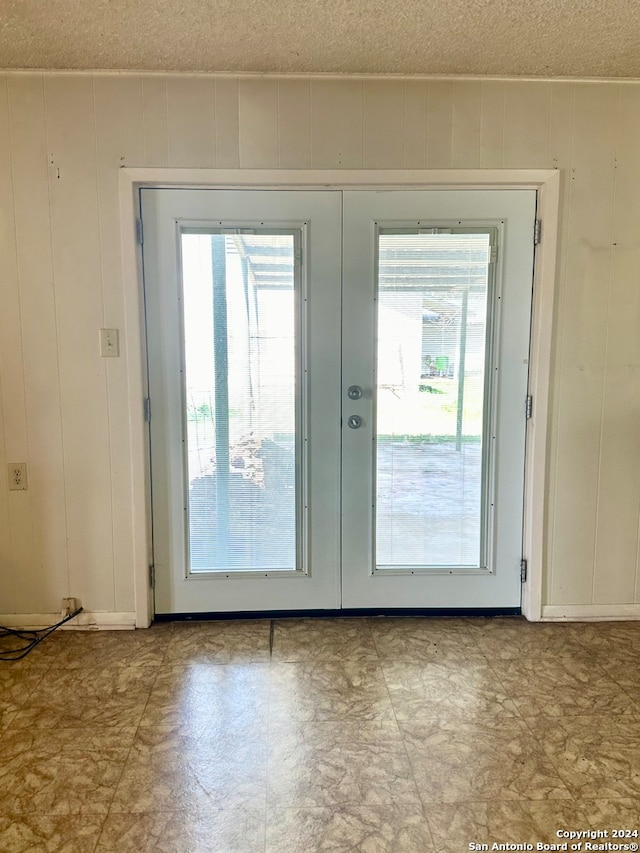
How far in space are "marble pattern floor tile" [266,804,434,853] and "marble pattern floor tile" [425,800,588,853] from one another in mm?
48

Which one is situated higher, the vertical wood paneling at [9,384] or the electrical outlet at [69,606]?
the vertical wood paneling at [9,384]

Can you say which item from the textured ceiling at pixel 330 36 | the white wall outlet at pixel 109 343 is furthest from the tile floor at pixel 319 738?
the textured ceiling at pixel 330 36

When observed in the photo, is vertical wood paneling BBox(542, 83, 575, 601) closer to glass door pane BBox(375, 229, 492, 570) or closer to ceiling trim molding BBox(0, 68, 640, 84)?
ceiling trim molding BBox(0, 68, 640, 84)

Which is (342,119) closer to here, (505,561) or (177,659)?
(505,561)

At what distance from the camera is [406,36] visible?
187 centimetres

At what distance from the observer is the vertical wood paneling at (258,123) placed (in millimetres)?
2121

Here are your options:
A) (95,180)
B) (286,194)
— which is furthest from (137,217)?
(286,194)

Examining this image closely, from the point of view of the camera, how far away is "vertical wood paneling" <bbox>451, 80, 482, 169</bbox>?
7.05 ft

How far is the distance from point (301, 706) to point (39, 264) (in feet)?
6.85

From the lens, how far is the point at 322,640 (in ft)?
7.35

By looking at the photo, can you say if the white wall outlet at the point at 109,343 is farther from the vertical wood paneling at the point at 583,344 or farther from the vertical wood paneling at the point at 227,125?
the vertical wood paneling at the point at 583,344

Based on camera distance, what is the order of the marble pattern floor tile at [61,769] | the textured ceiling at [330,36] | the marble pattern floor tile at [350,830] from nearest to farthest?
the marble pattern floor tile at [350,830], the marble pattern floor tile at [61,769], the textured ceiling at [330,36]

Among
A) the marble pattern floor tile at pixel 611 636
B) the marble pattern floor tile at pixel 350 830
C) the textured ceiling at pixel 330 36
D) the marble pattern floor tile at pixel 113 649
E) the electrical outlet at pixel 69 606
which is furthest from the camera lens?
the electrical outlet at pixel 69 606

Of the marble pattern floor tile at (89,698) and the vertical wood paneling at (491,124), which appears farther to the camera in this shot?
the vertical wood paneling at (491,124)
